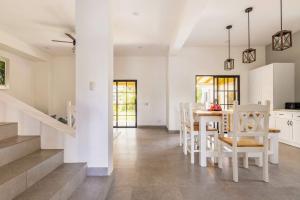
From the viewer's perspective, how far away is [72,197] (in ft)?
6.77

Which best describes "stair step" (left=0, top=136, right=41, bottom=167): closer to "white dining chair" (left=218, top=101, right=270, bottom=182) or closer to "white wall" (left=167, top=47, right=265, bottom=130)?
"white dining chair" (left=218, top=101, right=270, bottom=182)

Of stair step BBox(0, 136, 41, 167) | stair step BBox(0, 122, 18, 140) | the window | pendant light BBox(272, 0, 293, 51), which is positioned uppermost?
pendant light BBox(272, 0, 293, 51)

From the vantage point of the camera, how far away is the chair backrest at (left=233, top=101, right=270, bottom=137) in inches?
112

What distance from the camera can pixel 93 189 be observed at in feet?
7.52

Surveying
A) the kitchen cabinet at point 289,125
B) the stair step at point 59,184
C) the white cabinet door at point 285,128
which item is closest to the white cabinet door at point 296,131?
the kitchen cabinet at point 289,125

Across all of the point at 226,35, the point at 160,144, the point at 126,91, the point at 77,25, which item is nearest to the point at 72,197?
the point at 77,25

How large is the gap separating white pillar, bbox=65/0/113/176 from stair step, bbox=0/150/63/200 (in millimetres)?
314

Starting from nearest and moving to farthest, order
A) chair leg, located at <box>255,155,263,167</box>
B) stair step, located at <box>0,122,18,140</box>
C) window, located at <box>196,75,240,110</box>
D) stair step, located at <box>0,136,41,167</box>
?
1. stair step, located at <box>0,136,41,167</box>
2. stair step, located at <box>0,122,18,140</box>
3. chair leg, located at <box>255,155,263,167</box>
4. window, located at <box>196,75,240,110</box>

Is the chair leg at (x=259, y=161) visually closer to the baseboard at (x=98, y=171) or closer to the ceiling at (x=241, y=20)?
the baseboard at (x=98, y=171)

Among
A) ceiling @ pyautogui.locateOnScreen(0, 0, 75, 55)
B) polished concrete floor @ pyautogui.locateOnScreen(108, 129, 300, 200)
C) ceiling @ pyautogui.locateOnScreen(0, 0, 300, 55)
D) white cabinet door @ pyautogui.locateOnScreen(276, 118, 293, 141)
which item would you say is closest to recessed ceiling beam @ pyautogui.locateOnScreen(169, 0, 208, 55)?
ceiling @ pyautogui.locateOnScreen(0, 0, 300, 55)

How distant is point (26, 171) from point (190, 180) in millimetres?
2033

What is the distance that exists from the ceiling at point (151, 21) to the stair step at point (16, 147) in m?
2.70

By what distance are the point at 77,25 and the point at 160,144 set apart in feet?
11.7

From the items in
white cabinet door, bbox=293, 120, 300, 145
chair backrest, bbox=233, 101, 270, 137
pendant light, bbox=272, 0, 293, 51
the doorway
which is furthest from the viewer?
the doorway
